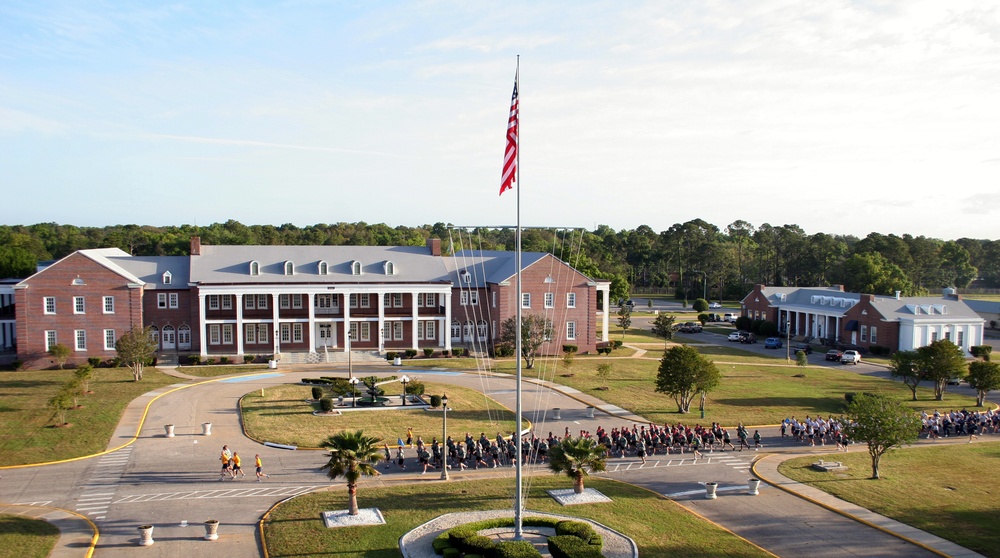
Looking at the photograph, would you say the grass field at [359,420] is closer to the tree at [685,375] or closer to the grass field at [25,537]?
the tree at [685,375]

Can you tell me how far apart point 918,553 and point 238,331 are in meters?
52.4

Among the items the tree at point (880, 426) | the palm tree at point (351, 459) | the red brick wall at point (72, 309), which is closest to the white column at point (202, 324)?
the red brick wall at point (72, 309)

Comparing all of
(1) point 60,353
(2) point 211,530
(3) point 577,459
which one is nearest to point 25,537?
(2) point 211,530

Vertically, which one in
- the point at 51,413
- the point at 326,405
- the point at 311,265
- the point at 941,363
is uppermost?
the point at 311,265

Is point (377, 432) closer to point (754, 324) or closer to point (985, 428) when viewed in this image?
point (985, 428)

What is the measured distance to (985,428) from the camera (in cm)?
4212

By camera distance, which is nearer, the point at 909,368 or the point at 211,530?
the point at 211,530

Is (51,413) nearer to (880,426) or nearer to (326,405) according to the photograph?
(326,405)

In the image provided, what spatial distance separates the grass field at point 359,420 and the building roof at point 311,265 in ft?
64.6

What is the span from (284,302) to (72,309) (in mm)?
16406

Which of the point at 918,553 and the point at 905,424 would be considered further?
the point at 905,424

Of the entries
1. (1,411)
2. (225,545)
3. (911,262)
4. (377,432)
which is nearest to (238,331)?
(1,411)

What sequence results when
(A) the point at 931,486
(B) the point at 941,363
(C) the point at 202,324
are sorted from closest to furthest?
1. (A) the point at 931,486
2. (B) the point at 941,363
3. (C) the point at 202,324

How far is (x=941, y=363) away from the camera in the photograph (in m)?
48.4
